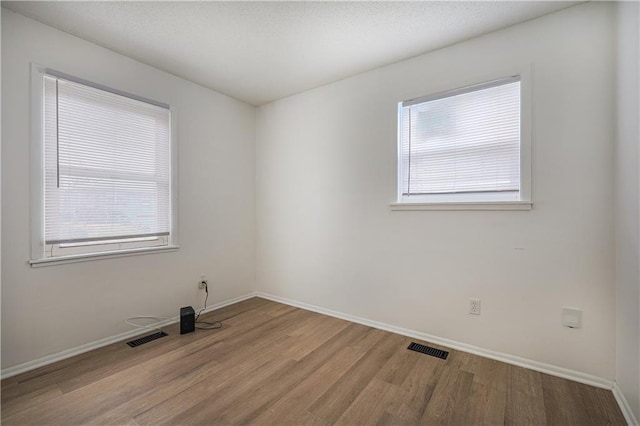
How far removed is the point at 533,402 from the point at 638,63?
2.01 metres

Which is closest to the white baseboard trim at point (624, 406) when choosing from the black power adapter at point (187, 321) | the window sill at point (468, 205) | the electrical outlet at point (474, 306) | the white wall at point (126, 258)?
the electrical outlet at point (474, 306)

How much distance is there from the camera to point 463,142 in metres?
2.46

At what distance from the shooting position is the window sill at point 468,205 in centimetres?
217

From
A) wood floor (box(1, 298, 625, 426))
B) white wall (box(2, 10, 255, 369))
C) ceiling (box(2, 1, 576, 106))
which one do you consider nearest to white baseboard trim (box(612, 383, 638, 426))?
wood floor (box(1, 298, 625, 426))

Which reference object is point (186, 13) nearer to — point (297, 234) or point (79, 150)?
point (79, 150)

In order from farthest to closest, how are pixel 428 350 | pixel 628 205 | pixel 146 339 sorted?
pixel 146 339
pixel 428 350
pixel 628 205

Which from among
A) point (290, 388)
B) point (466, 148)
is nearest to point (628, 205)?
point (466, 148)

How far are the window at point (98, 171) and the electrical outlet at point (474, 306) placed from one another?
291cm

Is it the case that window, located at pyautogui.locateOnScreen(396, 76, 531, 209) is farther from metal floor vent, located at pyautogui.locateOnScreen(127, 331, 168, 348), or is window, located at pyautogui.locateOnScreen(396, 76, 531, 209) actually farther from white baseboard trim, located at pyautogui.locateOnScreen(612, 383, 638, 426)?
metal floor vent, located at pyautogui.locateOnScreen(127, 331, 168, 348)

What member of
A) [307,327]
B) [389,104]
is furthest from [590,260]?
[307,327]

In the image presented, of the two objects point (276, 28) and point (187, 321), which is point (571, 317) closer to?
point (276, 28)

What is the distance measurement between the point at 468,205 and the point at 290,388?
1.93 m

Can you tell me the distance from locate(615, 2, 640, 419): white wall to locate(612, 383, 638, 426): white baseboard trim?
35 mm

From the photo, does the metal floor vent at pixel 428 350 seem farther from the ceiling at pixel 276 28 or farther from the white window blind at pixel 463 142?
the ceiling at pixel 276 28
